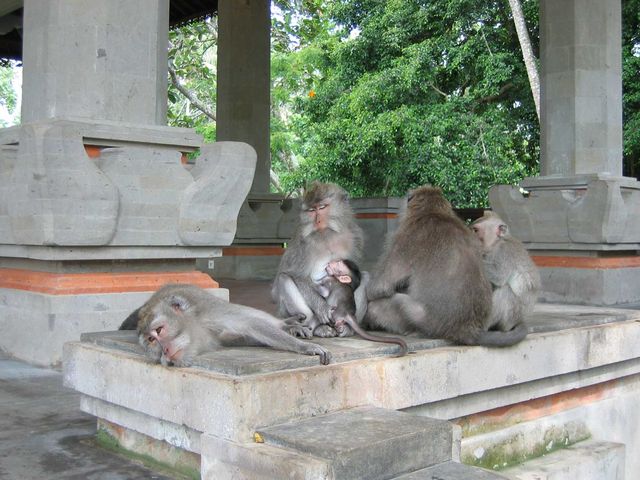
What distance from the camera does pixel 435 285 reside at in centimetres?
393

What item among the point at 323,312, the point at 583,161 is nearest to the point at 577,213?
the point at 583,161

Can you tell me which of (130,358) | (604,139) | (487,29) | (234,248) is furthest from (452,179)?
(130,358)

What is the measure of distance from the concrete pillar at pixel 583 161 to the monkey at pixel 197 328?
5.12 metres

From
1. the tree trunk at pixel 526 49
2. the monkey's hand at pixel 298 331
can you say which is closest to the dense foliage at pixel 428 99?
the tree trunk at pixel 526 49

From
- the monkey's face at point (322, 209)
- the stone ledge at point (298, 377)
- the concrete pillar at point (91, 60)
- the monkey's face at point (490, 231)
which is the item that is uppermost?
the concrete pillar at point (91, 60)

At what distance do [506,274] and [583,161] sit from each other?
13.4ft

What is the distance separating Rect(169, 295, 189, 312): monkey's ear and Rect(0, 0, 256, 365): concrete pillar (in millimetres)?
1996

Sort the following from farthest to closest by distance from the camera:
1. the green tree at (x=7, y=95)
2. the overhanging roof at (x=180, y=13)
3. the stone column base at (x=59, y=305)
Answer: the green tree at (x=7, y=95) < the overhanging roof at (x=180, y=13) < the stone column base at (x=59, y=305)

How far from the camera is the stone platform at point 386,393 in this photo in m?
2.86

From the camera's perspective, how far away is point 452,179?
51.0 feet

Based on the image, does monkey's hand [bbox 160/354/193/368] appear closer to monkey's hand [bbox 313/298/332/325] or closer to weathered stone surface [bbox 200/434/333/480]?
weathered stone surface [bbox 200/434/333/480]

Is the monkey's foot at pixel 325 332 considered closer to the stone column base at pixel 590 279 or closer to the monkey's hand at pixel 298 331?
the monkey's hand at pixel 298 331

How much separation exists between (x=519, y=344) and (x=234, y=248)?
7242 mm

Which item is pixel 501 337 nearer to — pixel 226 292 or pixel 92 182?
pixel 226 292
